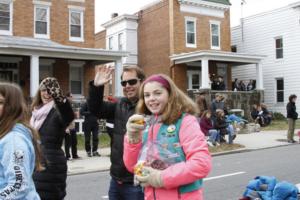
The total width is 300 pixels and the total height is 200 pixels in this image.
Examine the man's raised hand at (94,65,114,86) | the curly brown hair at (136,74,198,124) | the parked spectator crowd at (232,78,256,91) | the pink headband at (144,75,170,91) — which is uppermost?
the parked spectator crowd at (232,78,256,91)

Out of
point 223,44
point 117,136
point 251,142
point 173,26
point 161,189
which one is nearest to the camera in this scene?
point 161,189

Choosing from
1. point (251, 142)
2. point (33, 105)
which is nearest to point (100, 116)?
point (33, 105)

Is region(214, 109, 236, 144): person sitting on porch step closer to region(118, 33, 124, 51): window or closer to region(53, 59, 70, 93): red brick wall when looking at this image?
region(53, 59, 70, 93): red brick wall

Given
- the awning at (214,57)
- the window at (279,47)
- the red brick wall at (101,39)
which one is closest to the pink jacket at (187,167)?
the awning at (214,57)

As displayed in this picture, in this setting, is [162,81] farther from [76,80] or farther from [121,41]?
[121,41]

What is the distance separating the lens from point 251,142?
16984 mm

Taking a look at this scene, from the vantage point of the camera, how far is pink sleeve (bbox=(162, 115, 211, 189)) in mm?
2484

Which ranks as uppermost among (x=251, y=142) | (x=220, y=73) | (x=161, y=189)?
(x=220, y=73)

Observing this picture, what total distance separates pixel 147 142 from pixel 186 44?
2598 cm

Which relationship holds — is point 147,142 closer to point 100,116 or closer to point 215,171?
point 100,116

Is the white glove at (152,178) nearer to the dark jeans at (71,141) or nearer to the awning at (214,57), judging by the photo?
the dark jeans at (71,141)

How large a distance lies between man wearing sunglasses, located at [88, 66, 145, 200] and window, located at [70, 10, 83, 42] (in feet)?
70.1

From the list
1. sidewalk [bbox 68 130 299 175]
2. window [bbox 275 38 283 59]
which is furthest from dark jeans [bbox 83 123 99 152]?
window [bbox 275 38 283 59]

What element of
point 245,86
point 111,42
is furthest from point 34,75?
point 245,86
